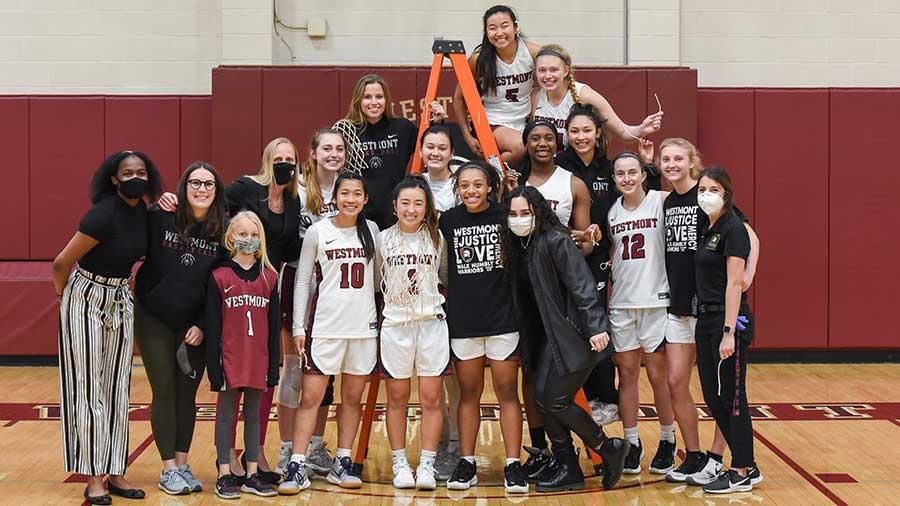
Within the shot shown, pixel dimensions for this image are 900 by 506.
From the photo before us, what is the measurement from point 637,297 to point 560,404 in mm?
772

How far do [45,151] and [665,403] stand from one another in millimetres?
6764

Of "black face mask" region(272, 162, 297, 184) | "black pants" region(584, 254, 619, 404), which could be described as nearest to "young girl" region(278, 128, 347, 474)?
"black face mask" region(272, 162, 297, 184)

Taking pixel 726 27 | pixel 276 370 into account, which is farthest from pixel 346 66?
pixel 276 370

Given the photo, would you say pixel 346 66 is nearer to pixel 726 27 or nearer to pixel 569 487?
pixel 726 27

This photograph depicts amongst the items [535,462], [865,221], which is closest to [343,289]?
[535,462]

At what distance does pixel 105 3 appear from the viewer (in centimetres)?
1058

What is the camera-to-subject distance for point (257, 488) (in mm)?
5496

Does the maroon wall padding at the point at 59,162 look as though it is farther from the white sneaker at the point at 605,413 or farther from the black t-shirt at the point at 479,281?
the white sneaker at the point at 605,413

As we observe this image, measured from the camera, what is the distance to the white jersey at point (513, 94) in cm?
627

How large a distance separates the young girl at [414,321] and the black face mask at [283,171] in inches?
22.4

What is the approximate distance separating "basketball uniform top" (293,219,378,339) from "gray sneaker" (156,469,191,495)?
0.94 m

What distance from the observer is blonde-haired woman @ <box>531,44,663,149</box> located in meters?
6.06

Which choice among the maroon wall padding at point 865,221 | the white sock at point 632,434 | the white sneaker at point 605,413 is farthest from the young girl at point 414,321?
the maroon wall padding at point 865,221

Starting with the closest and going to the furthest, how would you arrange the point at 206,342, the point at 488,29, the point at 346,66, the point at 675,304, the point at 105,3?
1. the point at 206,342
2. the point at 675,304
3. the point at 488,29
4. the point at 346,66
5. the point at 105,3
